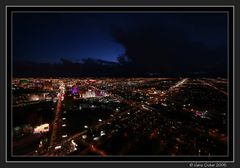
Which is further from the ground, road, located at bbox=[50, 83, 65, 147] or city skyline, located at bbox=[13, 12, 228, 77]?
city skyline, located at bbox=[13, 12, 228, 77]

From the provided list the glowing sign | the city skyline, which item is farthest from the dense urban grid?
the city skyline

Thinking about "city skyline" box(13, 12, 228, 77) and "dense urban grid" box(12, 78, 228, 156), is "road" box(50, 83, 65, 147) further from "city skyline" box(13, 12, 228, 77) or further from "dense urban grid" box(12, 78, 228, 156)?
"city skyline" box(13, 12, 228, 77)

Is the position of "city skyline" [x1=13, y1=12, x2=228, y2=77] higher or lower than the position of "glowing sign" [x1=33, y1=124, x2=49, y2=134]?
higher

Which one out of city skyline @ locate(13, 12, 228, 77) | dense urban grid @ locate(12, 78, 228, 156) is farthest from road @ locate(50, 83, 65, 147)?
city skyline @ locate(13, 12, 228, 77)

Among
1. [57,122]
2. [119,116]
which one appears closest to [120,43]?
[119,116]

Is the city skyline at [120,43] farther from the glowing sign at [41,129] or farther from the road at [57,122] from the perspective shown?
the glowing sign at [41,129]

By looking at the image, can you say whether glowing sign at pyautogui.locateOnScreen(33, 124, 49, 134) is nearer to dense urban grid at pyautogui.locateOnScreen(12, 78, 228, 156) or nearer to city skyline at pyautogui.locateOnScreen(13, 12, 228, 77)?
dense urban grid at pyautogui.locateOnScreen(12, 78, 228, 156)

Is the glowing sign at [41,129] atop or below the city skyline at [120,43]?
below

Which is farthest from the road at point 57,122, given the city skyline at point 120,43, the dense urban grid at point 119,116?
the city skyline at point 120,43
